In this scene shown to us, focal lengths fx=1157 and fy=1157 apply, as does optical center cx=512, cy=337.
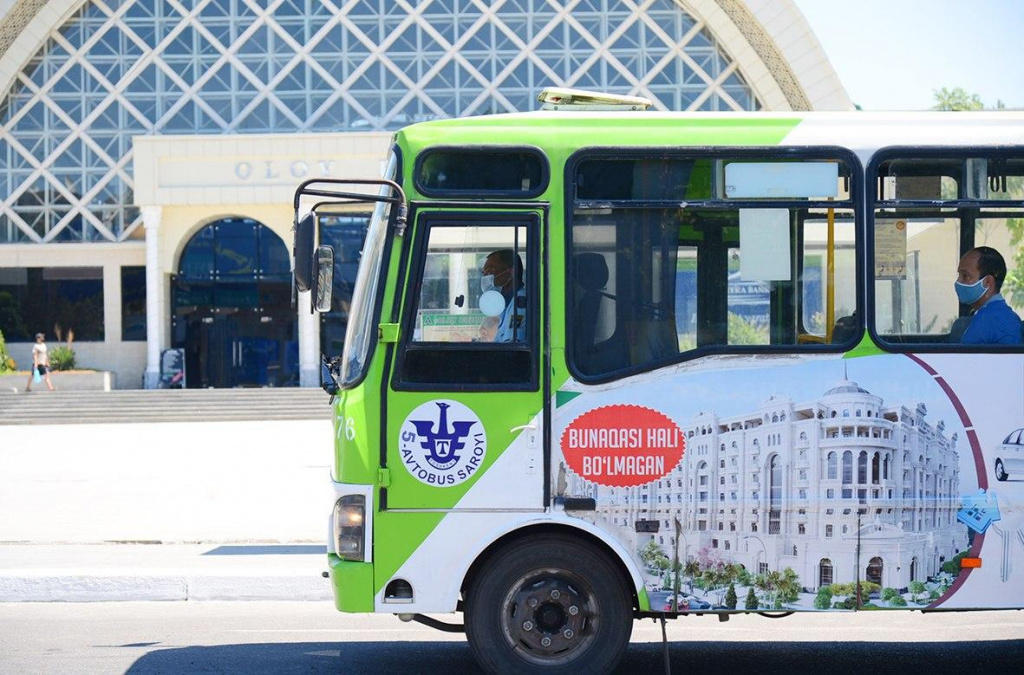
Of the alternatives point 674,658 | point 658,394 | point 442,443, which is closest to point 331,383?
point 442,443

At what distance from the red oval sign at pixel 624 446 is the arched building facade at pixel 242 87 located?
34795 mm

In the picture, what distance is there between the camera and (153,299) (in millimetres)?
39062

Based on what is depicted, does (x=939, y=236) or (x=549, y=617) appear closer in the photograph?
(x=549, y=617)

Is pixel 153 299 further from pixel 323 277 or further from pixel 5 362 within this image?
pixel 323 277

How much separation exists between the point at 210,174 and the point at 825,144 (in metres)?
33.7

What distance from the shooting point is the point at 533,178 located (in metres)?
5.88

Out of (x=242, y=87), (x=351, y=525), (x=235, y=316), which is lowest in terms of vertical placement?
(x=351, y=525)

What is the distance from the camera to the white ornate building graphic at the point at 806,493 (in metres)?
5.77

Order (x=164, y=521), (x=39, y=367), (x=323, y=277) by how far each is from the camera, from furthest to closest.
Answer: (x=39, y=367)
(x=164, y=521)
(x=323, y=277)

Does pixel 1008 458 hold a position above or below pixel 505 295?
below

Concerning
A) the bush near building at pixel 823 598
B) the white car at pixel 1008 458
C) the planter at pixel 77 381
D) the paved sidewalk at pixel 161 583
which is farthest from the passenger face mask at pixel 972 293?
the planter at pixel 77 381

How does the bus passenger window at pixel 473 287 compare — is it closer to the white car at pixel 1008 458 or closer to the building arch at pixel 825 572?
the building arch at pixel 825 572

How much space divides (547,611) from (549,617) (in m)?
0.03

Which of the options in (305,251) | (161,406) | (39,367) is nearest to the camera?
(305,251)
